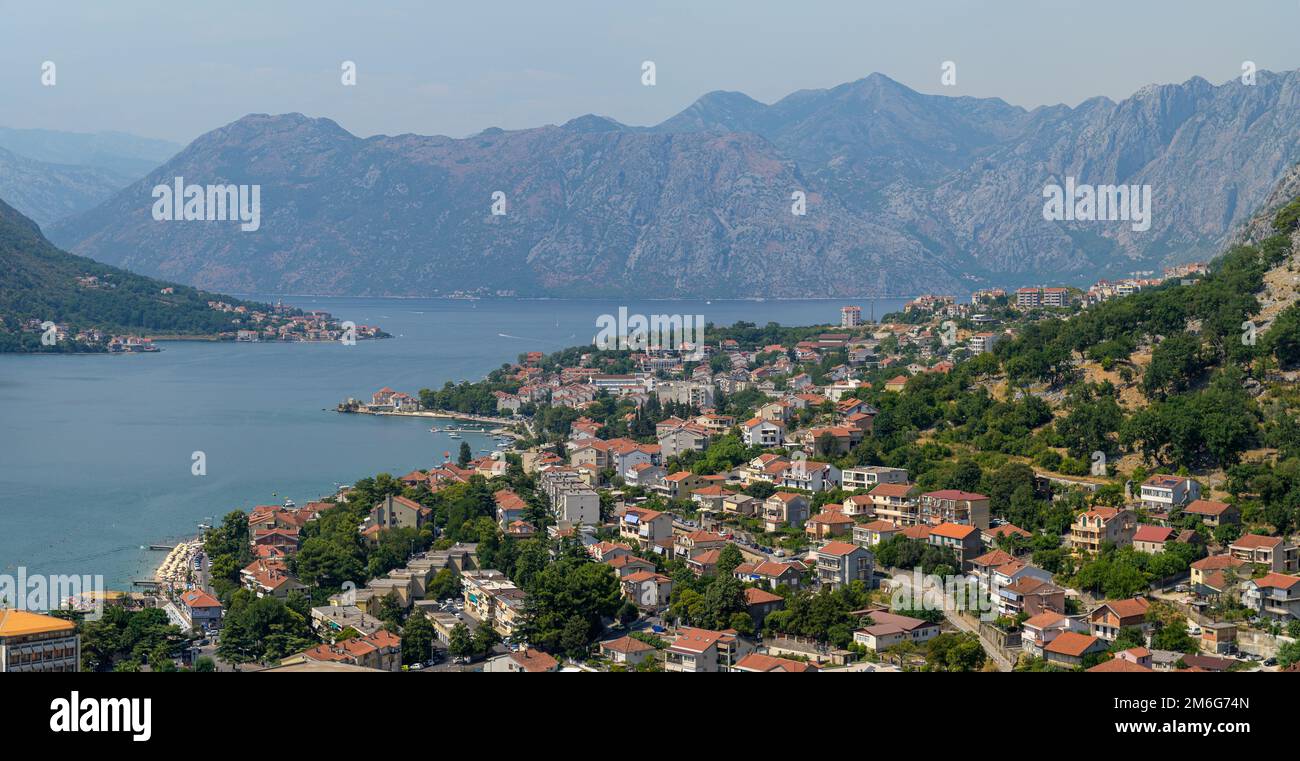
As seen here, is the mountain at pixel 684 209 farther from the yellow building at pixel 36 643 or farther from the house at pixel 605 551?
the yellow building at pixel 36 643

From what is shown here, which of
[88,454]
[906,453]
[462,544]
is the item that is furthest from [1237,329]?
[88,454]

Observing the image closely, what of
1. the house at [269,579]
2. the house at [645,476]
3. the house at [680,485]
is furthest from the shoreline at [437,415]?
the house at [269,579]

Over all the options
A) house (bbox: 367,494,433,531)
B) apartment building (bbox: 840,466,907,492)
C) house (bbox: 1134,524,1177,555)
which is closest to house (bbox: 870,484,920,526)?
apartment building (bbox: 840,466,907,492)

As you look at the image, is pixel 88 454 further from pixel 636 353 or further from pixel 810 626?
pixel 810 626

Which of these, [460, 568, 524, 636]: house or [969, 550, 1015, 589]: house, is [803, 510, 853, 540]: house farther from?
[460, 568, 524, 636]: house

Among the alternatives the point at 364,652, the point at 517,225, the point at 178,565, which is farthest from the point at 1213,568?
the point at 517,225

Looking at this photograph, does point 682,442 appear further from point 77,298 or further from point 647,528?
point 77,298
